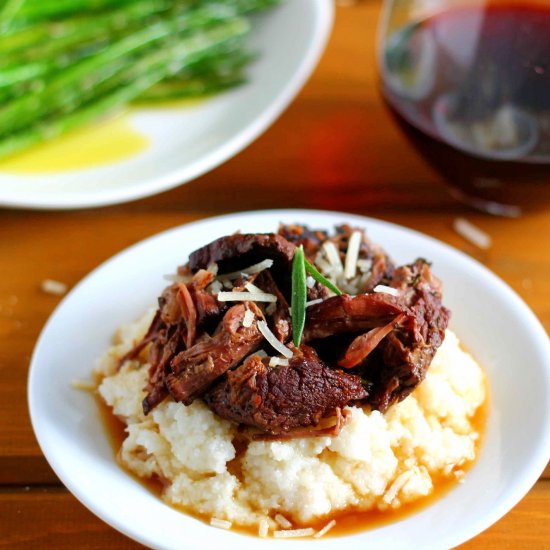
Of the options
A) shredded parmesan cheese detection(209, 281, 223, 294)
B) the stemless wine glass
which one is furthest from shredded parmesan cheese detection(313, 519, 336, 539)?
the stemless wine glass

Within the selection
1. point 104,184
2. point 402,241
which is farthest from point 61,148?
point 402,241

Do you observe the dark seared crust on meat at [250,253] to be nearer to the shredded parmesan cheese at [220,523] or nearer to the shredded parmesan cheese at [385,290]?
the shredded parmesan cheese at [385,290]

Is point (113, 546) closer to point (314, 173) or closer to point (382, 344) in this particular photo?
point (382, 344)

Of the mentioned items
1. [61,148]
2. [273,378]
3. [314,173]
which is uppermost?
[273,378]

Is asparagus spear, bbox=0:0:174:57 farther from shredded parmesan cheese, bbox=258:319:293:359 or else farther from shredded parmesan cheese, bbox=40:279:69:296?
shredded parmesan cheese, bbox=258:319:293:359

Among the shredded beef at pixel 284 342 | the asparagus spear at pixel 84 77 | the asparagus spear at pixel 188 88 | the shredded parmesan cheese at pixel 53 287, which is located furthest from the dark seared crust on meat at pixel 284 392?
the asparagus spear at pixel 188 88

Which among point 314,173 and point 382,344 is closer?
point 382,344

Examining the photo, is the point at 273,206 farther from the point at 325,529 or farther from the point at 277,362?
the point at 325,529
